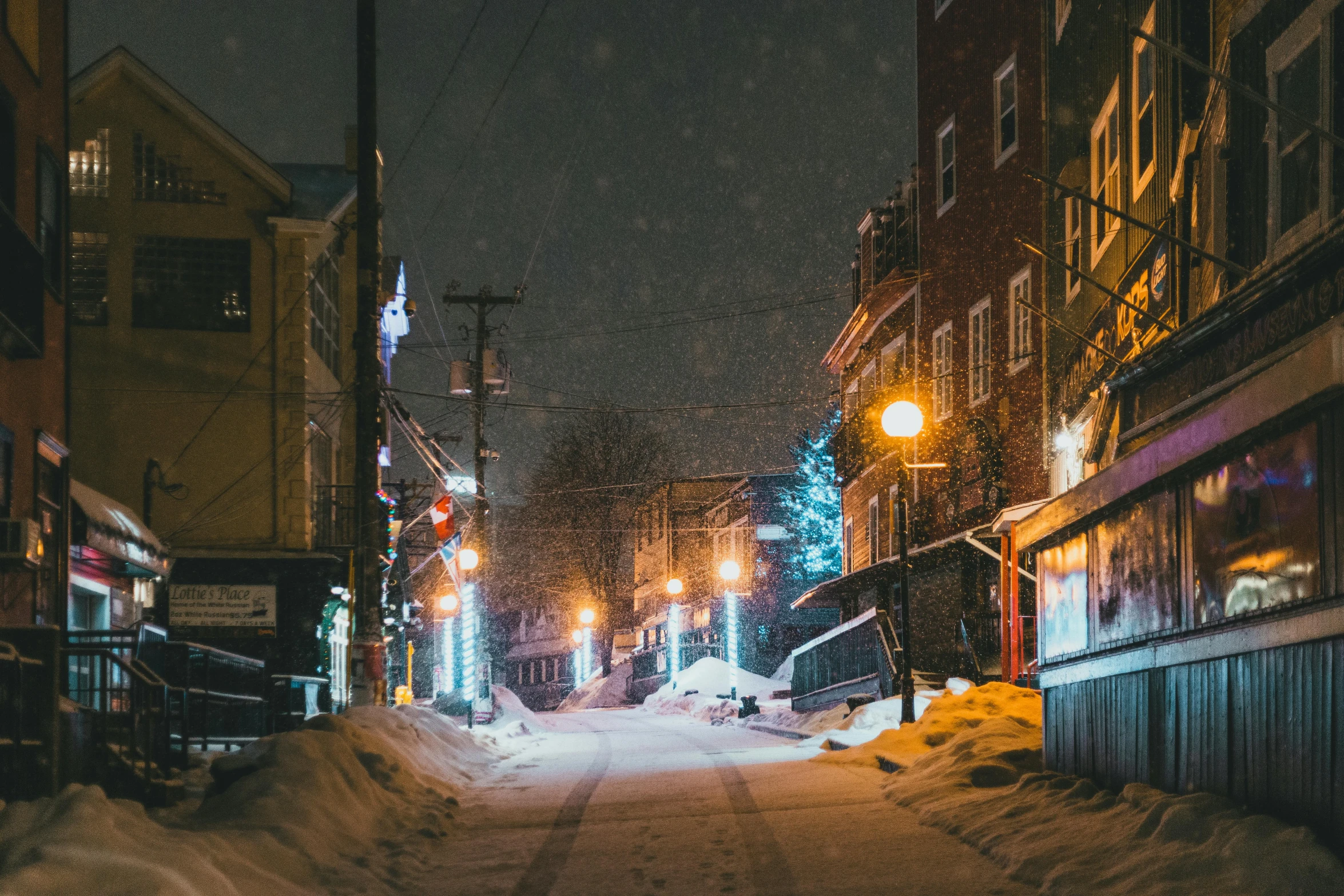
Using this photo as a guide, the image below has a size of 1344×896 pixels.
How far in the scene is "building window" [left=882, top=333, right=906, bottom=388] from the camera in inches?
1265

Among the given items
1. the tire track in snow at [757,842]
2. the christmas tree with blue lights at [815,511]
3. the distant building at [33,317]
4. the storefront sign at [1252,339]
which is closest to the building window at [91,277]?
the distant building at [33,317]

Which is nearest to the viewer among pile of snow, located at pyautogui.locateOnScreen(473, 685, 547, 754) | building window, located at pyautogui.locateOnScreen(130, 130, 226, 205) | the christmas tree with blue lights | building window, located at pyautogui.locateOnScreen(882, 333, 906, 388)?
pile of snow, located at pyautogui.locateOnScreen(473, 685, 547, 754)

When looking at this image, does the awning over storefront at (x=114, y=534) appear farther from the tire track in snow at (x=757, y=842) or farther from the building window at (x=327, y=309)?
the building window at (x=327, y=309)

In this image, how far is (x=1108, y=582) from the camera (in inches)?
421

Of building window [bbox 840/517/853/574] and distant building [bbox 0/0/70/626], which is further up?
distant building [bbox 0/0/70/626]

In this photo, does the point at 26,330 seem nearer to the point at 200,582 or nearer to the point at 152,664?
the point at 152,664

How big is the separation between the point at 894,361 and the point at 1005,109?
883 cm

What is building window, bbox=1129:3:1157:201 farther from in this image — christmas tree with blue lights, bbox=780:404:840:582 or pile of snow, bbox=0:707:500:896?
christmas tree with blue lights, bbox=780:404:840:582

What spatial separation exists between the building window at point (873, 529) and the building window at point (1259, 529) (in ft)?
87.9

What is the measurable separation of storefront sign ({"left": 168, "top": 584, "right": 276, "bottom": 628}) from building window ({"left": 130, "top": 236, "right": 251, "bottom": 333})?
19.2 feet

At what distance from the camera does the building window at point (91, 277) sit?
2823 centimetres

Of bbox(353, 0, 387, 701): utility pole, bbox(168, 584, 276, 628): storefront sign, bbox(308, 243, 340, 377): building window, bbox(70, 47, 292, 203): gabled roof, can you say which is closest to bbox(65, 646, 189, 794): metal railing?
bbox(353, 0, 387, 701): utility pole

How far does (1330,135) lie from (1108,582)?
3.99 m

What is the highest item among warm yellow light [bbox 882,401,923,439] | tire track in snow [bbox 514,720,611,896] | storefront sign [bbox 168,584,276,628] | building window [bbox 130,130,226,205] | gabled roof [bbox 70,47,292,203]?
gabled roof [bbox 70,47,292,203]
